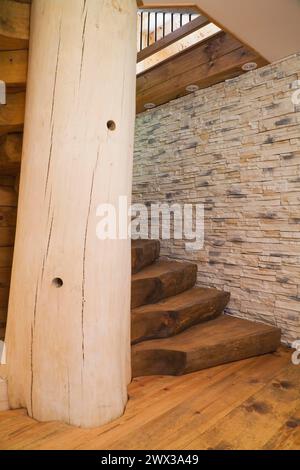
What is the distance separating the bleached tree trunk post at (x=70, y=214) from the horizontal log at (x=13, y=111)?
18 centimetres

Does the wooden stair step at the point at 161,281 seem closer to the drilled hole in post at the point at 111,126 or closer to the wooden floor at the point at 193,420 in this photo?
the wooden floor at the point at 193,420

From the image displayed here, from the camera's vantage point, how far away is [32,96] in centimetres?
135

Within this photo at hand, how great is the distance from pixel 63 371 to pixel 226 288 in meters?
1.66

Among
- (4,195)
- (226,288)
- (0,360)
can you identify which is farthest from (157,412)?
(4,195)

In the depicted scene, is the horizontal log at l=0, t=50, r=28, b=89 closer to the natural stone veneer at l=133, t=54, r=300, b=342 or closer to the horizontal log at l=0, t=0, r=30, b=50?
the horizontal log at l=0, t=0, r=30, b=50

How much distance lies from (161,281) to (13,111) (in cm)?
143

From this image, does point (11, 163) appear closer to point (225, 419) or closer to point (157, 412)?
point (157, 412)

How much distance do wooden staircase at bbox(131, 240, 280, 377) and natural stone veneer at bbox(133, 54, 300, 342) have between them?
23cm

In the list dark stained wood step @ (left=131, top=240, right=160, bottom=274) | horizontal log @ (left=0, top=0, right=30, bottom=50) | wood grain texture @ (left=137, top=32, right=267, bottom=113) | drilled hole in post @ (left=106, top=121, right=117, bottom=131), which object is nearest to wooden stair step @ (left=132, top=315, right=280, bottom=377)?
dark stained wood step @ (left=131, top=240, right=160, bottom=274)

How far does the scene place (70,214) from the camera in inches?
50.9

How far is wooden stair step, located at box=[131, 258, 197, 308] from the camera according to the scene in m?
2.09

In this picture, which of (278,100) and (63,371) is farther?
(278,100)

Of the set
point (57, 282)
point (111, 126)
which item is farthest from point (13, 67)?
point (57, 282)
